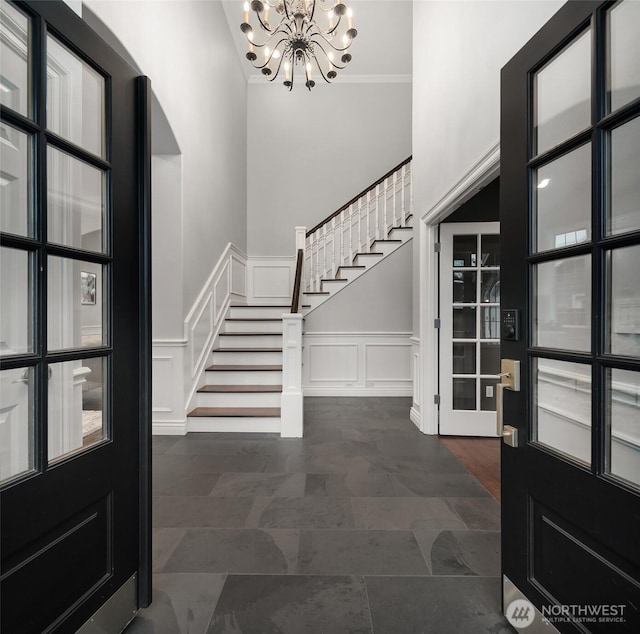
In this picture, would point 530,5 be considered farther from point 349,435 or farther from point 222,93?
point 222,93

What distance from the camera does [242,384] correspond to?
3.88 meters

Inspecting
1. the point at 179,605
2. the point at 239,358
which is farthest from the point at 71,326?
the point at 239,358

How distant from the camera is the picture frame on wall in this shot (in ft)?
3.72

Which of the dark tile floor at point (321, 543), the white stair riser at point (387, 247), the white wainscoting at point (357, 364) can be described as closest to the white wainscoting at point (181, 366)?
the dark tile floor at point (321, 543)

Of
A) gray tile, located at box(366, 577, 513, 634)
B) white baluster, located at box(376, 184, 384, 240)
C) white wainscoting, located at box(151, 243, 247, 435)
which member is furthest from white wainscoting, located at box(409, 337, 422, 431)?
white wainscoting, located at box(151, 243, 247, 435)

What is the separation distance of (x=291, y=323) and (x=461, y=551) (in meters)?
2.17

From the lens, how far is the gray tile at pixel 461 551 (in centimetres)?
155

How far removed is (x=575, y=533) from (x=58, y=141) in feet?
6.23

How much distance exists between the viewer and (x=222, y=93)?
470cm

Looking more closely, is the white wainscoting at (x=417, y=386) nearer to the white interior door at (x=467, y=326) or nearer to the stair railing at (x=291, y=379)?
the white interior door at (x=467, y=326)

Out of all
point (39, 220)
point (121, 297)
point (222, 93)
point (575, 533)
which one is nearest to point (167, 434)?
point (121, 297)

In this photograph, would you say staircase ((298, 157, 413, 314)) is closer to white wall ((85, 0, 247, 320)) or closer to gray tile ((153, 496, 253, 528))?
white wall ((85, 0, 247, 320))

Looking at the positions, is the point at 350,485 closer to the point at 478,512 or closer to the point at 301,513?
the point at 301,513

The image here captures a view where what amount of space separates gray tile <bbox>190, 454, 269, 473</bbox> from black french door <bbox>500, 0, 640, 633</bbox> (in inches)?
72.0
